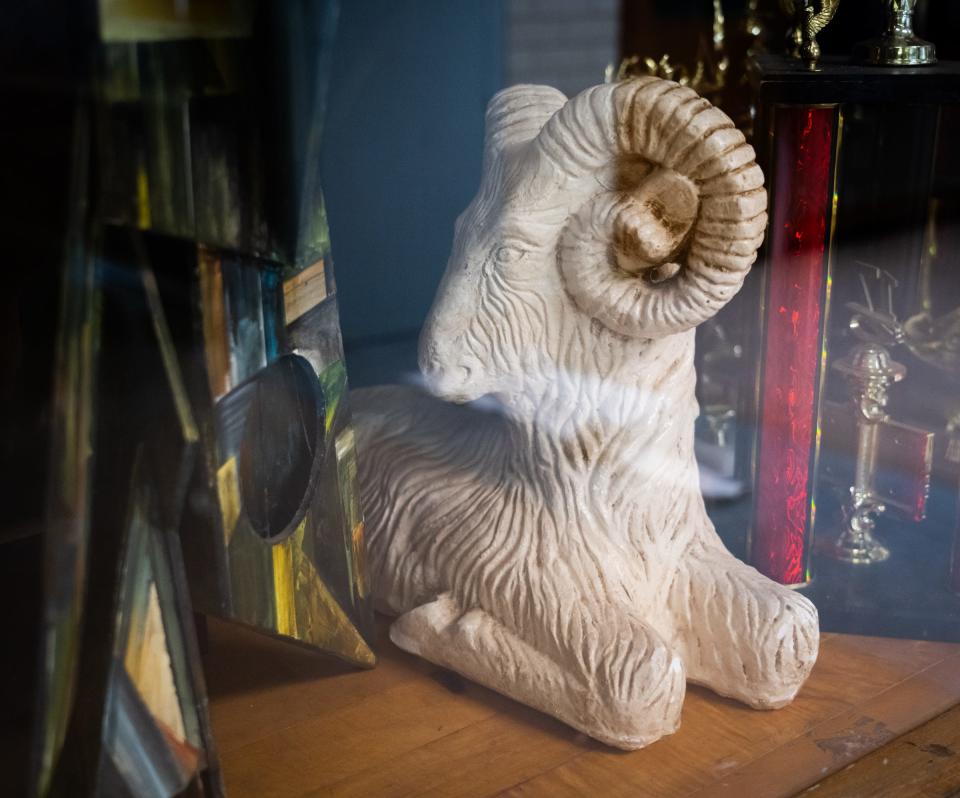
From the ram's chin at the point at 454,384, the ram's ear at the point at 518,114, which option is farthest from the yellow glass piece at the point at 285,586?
the ram's ear at the point at 518,114

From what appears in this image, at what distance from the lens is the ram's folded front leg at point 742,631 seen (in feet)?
4.26

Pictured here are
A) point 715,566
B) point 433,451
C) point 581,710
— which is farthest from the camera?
Result: point 433,451

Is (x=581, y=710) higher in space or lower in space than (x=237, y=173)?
lower

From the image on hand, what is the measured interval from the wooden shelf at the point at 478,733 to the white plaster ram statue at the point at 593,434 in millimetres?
31

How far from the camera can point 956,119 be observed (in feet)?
6.72

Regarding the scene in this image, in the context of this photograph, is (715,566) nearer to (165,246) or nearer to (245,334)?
(245,334)

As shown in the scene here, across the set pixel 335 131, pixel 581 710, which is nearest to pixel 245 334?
pixel 335 131

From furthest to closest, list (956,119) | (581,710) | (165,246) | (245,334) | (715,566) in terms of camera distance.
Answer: (956,119), (715,566), (581,710), (245,334), (165,246)

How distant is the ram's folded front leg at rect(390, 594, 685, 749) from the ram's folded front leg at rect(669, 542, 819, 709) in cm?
9

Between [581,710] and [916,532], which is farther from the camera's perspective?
[916,532]

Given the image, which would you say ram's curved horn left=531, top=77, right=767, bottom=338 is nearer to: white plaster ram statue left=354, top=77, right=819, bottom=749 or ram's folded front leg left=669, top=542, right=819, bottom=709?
white plaster ram statue left=354, top=77, right=819, bottom=749

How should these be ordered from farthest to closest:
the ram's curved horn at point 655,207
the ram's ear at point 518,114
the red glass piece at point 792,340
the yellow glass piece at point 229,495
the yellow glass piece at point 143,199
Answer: the red glass piece at point 792,340
the ram's ear at point 518,114
the ram's curved horn at point 655,207
the yellow glass piece at point 229,495
the yellow glass piece at point 143,199

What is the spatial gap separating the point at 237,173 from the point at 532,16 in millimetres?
354

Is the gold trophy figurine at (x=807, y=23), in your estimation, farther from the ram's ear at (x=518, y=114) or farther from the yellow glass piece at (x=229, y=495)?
the yellow glass piece at (x=229, y=495)
